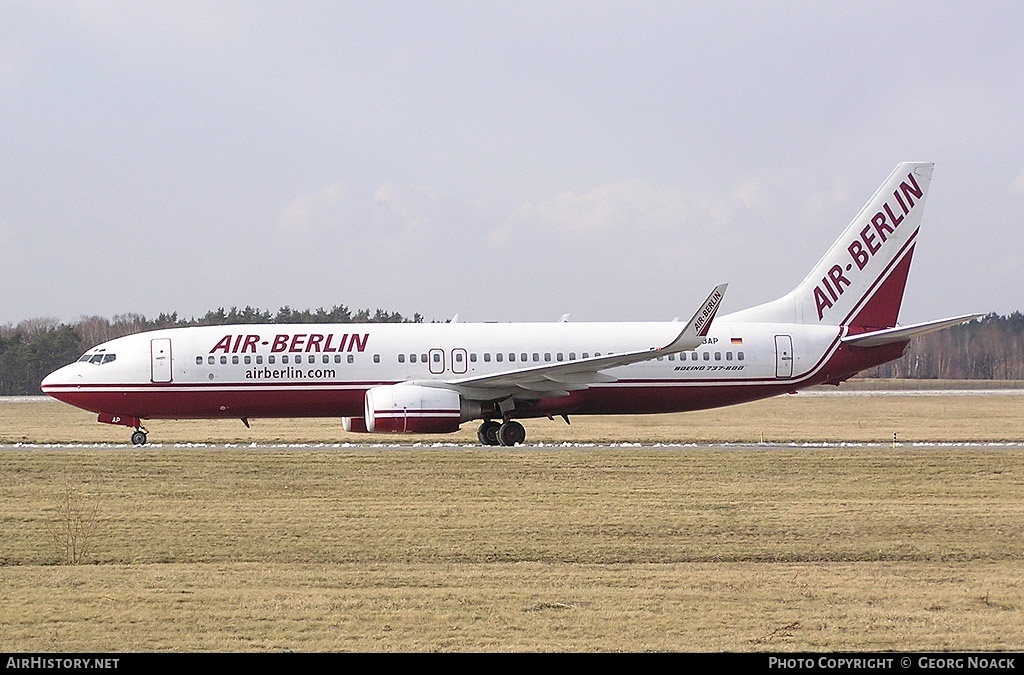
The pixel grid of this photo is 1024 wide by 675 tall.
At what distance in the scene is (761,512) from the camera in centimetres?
2173

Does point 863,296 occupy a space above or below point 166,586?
above

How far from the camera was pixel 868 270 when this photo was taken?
38.1 meters

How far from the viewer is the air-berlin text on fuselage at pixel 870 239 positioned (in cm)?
3791

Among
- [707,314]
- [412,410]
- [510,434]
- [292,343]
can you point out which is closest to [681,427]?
[510,434]

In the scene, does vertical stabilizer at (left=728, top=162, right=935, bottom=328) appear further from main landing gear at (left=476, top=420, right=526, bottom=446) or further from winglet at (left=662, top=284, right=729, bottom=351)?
main landing gear at (left=476, top=420, right=526, bottom=446)

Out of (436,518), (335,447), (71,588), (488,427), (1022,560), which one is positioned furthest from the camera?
(488,427)

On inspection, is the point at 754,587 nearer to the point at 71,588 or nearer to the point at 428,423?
the point at 71,588

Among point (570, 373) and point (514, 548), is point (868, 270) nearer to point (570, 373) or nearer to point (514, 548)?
point (570, 373)

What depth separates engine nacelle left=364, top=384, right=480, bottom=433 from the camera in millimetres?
32344

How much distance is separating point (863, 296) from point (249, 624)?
1116 inches

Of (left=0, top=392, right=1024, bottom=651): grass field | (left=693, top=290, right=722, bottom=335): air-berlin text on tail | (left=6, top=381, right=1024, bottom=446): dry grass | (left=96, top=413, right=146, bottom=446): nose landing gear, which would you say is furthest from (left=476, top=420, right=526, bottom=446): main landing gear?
(left=96, top=413, right=146, bottom=446): nose landing gear

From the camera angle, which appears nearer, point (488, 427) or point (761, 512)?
point (761, 512)

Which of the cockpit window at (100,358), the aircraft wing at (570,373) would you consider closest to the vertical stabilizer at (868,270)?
the aircraft wing at (570,373)

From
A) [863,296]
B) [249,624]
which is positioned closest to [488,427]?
[863,296]
